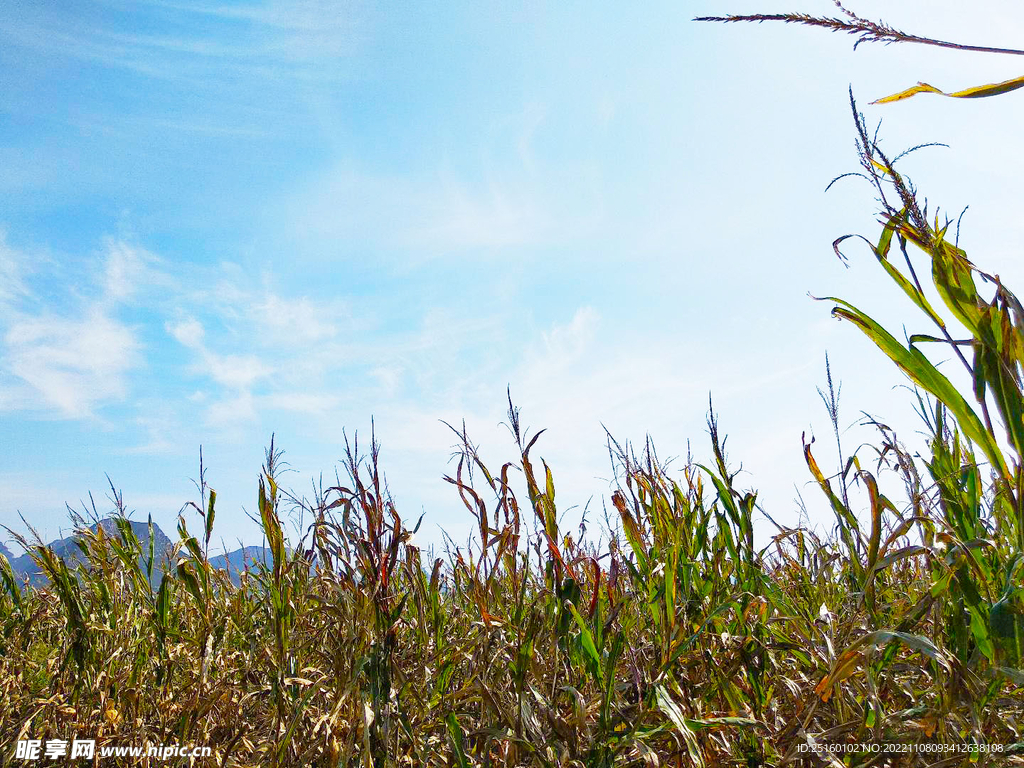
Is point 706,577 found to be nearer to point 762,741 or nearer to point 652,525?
point 652,525

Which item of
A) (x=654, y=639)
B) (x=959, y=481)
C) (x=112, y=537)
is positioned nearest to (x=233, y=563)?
(x=112, y=537)

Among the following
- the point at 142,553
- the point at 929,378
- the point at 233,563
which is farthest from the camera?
the point at 233,563

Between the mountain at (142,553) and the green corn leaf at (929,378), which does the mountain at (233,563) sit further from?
the green corn leaf at (929,378)

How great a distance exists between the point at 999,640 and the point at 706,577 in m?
0.82

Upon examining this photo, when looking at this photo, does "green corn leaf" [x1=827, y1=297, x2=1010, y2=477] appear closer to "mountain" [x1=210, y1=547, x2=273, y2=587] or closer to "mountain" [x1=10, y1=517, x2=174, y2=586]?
"mountain" [x1=10, y1=517, x2=174, y2=586]

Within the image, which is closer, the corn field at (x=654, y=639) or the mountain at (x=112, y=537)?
the corn field at (x=654, y=639)

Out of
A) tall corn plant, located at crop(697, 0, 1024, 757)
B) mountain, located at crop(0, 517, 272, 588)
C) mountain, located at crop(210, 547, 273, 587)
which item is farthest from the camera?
mountain, located at crop(210, 547, 273, 587)

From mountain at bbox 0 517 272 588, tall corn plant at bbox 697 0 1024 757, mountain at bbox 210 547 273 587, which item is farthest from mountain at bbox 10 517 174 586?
tall corn plant at bbox 697 0 1024 757

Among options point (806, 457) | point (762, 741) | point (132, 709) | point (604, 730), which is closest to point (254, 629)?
point (132, 709)

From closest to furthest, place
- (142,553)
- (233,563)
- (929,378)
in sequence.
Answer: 1. (929,378)
2. (142,553)
3. (233,563)

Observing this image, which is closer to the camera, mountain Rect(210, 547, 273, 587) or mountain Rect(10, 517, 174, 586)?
mountain Rect(10, 517, 174, 586)

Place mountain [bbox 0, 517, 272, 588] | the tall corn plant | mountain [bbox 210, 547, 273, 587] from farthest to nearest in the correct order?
mountain [bbox 210, 547, 273, 587] → mountain [bbox 0, 517, 272, 588] → the tall corn plant

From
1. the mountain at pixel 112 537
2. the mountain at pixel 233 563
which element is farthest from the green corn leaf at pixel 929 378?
the mountain at pixel 233 563

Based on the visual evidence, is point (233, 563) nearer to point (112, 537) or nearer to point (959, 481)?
point (112, 537)
